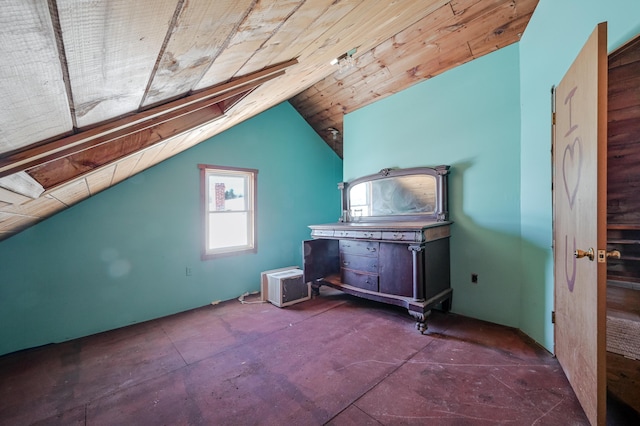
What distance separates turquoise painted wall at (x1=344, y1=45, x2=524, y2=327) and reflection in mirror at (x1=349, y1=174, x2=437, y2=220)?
0.71 feet

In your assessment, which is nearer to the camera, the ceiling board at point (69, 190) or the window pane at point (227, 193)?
the ceiling board at point (69, 190)

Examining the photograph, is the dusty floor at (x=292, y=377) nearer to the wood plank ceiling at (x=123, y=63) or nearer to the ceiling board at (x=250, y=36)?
the wood plank ceiling at (x=123, y=63)

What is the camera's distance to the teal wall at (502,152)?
7.00ft

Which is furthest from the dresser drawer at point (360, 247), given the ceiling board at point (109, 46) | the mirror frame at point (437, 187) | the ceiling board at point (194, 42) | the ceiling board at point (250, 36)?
the ceiling board at point (109, 46)

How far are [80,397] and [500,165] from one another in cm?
395

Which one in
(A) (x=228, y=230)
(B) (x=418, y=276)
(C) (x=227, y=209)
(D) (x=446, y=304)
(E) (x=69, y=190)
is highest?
(E) (x=69, y=190)

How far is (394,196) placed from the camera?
11.4ft

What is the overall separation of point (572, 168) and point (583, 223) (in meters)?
0.39

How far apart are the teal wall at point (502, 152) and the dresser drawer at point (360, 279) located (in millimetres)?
938

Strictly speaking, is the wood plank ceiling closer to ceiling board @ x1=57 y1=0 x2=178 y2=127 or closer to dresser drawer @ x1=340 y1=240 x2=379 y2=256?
ceiling board @ x1=57 y1=0 x2=178 y2=127

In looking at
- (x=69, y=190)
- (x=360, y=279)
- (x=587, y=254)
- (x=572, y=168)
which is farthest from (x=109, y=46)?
(x=360, y=279)

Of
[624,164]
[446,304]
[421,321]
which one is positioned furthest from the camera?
[446,304]

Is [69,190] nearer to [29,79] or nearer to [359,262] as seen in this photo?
[29,79]

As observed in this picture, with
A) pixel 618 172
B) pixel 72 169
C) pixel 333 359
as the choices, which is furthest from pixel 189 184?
pixel 618 172
